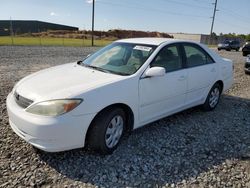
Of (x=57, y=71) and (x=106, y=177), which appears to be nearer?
(x=106, y=177)

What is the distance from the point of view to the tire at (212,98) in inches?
214

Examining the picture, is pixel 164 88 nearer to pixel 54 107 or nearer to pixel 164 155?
pixel 164 155

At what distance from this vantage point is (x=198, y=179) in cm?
312

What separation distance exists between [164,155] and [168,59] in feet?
5.28

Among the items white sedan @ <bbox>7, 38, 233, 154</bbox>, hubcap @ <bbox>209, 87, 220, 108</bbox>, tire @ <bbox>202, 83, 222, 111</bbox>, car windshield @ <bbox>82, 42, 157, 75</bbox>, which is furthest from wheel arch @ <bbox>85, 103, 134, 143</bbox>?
hubcap @ <bbox>209, 87, 220, 108</bbox>

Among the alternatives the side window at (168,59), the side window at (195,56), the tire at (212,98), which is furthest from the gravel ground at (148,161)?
the side window at (195,56)

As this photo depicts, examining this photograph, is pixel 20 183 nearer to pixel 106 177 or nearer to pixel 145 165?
pixel 106 177

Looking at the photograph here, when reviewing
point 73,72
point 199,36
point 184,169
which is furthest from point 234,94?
point 199,36

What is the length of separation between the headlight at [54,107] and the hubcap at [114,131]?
65 centimetres

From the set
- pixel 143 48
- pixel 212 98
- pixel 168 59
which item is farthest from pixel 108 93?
pixel 212 98

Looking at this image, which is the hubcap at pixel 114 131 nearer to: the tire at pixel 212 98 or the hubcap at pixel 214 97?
the tire at pixel 212 98

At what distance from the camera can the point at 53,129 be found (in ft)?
9.54

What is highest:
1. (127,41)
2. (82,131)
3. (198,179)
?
(127,41)

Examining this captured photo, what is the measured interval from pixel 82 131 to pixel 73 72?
116cm
